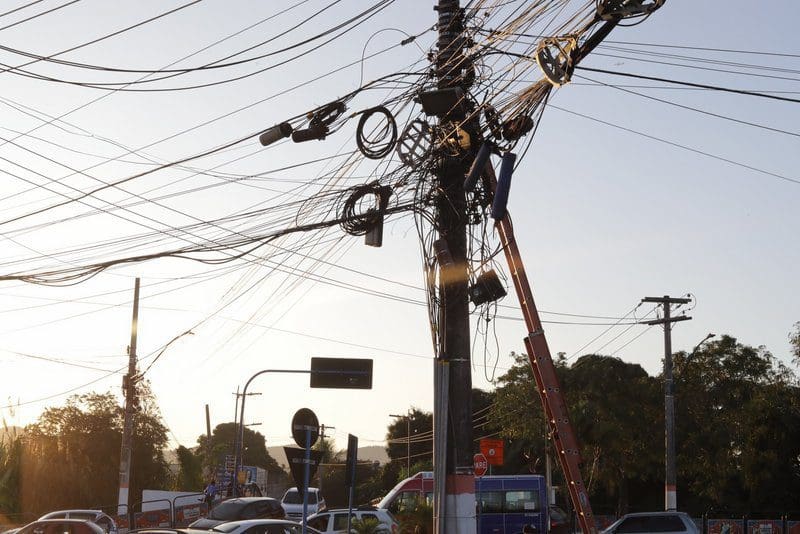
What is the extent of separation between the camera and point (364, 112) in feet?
59.5

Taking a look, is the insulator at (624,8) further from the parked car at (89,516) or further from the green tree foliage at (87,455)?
the green tree foliage at (87,455)

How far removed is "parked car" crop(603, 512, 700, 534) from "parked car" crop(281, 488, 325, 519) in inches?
442

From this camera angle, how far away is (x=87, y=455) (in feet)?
177

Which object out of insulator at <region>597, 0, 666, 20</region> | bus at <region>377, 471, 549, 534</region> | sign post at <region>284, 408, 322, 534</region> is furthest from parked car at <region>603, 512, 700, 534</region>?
insulator at <region>597, 0, 666, 20</region>

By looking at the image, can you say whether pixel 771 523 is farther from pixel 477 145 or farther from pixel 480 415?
pixel 480 415

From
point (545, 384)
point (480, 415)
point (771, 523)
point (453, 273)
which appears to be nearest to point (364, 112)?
point (453, 273)

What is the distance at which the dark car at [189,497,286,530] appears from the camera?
29.3 meters

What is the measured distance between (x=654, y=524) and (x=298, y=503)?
1540cm

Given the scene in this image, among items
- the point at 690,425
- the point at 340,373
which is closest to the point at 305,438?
the point at 340,373

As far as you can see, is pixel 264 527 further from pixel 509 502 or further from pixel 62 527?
pixel 509 502

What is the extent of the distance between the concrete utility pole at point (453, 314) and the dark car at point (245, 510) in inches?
551

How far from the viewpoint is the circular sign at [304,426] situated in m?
16.9

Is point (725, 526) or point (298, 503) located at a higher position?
point (298, 503)

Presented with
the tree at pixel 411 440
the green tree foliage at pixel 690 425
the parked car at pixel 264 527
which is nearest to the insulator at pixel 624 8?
the parked car at pixel 264 527
